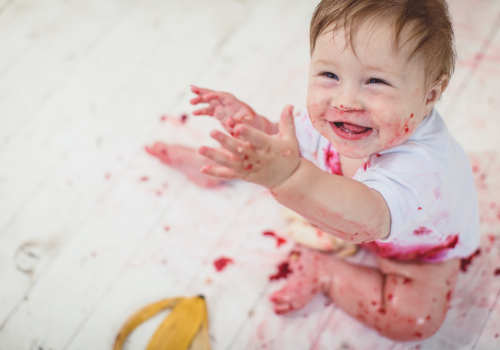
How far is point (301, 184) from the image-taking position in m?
0.59

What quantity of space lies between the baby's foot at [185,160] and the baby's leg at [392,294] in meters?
0.33

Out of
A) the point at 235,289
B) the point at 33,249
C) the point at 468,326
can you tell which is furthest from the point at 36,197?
the point at 468,326

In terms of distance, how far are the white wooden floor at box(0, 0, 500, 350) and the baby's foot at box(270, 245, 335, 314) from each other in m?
0.04

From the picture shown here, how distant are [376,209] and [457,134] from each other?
64 cm

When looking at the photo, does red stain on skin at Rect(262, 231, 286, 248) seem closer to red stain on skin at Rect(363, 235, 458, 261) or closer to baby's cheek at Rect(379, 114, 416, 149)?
red stain on skin at Rect(363, 235, 458, 261)

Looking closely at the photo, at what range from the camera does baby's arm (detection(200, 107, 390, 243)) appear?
0.55 meters

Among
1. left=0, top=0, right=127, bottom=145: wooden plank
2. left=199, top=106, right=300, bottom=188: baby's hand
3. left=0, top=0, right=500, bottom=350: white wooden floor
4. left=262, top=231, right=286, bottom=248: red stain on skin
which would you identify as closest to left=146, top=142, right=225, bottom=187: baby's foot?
left=0, top=0, right=500, bottom=350: white wooden floor

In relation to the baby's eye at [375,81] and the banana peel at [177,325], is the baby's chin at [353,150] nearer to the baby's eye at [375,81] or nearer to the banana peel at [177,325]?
the baby's eye at [375,81]

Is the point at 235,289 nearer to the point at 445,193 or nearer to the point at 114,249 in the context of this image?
the point at 114,249

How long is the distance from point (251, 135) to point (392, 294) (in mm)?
538

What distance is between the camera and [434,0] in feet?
1.92

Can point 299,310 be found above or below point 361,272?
below

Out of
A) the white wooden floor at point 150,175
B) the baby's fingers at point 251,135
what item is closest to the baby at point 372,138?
the baby's fingers at point 251,135

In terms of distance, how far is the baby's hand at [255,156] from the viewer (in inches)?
21.0
